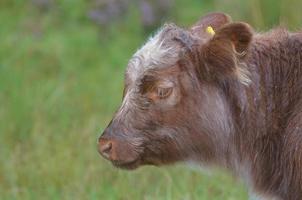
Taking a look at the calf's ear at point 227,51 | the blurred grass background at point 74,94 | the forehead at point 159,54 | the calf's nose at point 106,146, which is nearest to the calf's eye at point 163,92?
the forehead at point 159,54

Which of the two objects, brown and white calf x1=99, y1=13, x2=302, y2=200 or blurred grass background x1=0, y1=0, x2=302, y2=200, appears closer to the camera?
brown and white calf x1=99, y1=13, x2=302, y2=200

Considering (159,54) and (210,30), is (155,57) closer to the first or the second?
(159,54)

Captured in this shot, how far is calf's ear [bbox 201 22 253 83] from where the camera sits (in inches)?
204

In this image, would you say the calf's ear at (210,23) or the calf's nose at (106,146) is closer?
the calf's nose at (106,146)

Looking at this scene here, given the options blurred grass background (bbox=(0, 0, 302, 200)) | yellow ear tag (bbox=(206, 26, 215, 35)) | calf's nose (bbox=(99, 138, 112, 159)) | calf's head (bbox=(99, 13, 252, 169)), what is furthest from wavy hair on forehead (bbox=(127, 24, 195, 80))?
blurred grass background (bbox=(0, 0, 302, 200))

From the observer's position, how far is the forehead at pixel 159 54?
5301 millimetres

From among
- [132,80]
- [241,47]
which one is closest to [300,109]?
[241,47]

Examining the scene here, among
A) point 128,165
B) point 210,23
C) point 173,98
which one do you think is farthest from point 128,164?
point 210,23

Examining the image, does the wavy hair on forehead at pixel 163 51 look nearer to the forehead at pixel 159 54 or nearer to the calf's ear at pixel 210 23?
the forehead at pixel 159 54

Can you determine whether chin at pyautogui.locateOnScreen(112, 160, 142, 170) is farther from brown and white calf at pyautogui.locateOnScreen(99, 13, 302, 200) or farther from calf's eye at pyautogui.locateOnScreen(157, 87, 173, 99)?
calf's eye at pyautogui.locateOnScreen(157, 87, 173, 99)

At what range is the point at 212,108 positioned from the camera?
5.34 meters

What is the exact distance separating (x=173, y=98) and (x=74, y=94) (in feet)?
12.1

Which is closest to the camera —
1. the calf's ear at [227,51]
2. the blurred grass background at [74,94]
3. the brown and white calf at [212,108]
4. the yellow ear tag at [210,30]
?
the calf's ear at [227,51]

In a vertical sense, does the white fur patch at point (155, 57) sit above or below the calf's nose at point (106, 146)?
above
